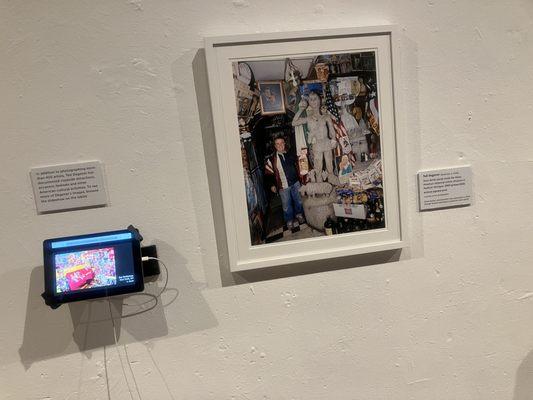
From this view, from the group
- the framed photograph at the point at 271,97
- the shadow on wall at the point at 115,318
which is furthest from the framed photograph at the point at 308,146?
the shadow on wall at the point at 115,318

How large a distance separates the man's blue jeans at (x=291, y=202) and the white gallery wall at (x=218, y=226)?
0.13 metres

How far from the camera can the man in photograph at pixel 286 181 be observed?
89 cm

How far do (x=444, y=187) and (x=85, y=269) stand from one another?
83 cm

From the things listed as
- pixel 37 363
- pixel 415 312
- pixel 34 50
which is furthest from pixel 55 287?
pixel 415 312

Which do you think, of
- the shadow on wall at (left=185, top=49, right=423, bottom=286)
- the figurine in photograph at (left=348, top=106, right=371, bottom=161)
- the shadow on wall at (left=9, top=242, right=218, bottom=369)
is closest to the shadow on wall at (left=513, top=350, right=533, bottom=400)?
the shadow on wall at (left=185, top=49, right=423, bottom=286)

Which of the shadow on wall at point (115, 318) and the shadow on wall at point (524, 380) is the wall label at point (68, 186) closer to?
the shadow on wall at point (115, 318)

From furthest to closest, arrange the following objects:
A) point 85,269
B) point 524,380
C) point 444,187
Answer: point 524,380 < point 444,187 < point 85,269

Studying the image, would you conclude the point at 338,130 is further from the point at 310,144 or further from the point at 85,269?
the point at 85,269

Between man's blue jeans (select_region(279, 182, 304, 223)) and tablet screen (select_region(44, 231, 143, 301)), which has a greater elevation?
man's blue jeans (select_region(279, 182, 304, 223))

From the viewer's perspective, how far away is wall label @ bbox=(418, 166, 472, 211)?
96 centimetres

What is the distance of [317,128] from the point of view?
895 mm

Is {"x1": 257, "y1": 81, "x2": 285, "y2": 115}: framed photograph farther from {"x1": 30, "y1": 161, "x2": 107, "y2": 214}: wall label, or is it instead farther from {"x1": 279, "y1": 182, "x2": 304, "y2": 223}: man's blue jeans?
{"x1": 30, "y1": 161, "x2": 107, "y2": 214}: wall label

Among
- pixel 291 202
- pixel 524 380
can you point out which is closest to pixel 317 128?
pixel 291 202

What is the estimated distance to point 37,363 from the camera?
910 millimetres
